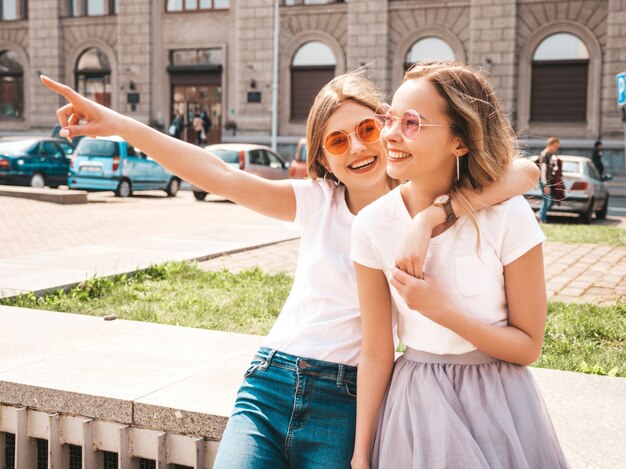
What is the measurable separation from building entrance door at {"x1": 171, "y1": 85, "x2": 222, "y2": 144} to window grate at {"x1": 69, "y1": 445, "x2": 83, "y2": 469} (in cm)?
3252

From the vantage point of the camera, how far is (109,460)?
141 inches

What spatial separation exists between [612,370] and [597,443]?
1545mm

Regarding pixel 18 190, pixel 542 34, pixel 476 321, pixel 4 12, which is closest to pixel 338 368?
pixel 476 321

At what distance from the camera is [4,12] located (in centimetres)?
3941

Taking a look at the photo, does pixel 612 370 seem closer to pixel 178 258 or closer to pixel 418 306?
pixel 418 306

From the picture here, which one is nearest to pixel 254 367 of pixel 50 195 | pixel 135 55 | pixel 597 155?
pixel 50 195

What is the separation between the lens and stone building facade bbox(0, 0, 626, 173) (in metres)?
30.2

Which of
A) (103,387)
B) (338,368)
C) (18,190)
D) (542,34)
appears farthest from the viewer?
(542,34)

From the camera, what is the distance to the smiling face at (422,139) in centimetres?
216

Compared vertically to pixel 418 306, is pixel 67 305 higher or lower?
lower

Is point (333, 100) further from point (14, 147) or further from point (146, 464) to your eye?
point (14, 147)

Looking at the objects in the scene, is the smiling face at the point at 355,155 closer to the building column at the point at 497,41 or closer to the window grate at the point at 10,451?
the window grate at the point at 10,451

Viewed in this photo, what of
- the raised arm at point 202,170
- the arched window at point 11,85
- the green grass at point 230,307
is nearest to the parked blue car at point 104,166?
the green grass at point 230,307

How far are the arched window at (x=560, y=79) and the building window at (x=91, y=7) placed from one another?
19445 millimetres
